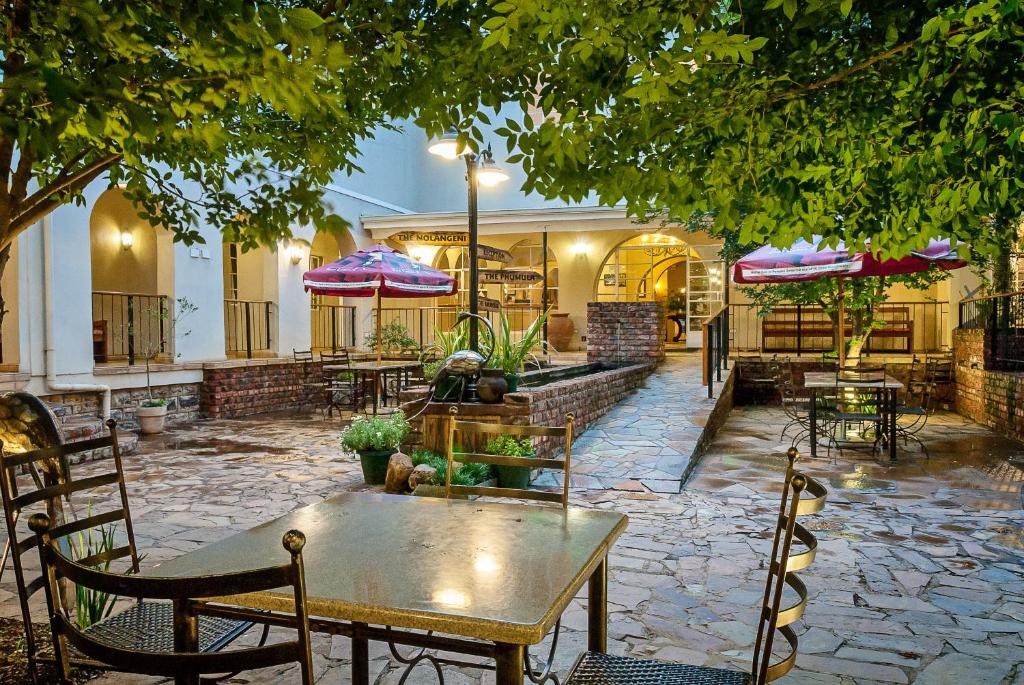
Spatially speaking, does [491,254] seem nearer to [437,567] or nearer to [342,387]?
[342,387]

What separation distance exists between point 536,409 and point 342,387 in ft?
18.4

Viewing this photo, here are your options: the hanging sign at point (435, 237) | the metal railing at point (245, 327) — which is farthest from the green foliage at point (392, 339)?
the hanging sign at point (435, 237)

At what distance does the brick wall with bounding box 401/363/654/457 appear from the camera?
639 centimetres

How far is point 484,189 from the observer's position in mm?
18219

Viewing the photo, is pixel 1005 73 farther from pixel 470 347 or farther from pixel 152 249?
pixel 152 249

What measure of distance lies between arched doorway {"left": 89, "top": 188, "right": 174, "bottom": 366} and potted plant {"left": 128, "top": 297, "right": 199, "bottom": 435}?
5 centimetres

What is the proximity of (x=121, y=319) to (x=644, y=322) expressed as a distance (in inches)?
344

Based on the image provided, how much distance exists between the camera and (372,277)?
1000cm

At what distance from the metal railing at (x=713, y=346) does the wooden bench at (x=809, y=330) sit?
4.27m

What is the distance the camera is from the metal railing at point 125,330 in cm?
1134

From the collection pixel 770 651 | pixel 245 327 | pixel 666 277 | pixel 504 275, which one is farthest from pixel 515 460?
pixel 666 277

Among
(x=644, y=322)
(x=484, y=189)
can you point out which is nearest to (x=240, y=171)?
(x=644, y=322)

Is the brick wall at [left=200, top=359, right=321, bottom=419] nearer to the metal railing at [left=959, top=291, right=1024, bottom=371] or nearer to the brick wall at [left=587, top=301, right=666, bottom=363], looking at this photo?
the brick wall at [left=587, top=301, right=666, bottom=363]

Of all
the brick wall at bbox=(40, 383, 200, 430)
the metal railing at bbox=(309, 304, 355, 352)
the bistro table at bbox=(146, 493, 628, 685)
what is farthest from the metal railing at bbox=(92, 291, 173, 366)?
the bistro table at bbox=(146, 493, 628, 685)
